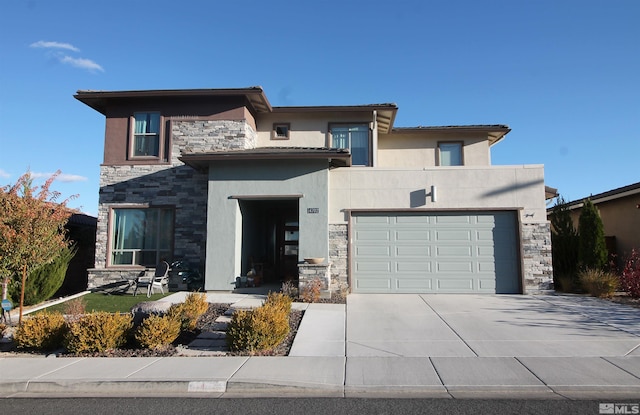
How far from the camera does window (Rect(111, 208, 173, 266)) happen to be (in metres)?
15.3

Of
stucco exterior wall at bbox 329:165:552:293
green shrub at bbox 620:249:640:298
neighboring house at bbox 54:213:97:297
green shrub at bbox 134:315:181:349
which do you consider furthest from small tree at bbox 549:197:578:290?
neighboring house at bbox 54:213:97:297

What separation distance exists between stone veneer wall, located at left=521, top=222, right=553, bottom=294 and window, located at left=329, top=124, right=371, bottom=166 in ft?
20.7

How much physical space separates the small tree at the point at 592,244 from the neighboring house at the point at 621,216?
217 cm

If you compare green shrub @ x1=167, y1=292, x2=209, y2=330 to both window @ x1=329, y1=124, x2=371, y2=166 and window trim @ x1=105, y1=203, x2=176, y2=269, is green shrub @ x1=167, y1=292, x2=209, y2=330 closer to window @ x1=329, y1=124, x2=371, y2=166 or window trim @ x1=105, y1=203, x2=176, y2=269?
window trim @ x1=105, y1=203, x2=176, y2=269

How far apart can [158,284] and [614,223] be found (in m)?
17.9

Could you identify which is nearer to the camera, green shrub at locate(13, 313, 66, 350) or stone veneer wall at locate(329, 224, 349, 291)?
green shrub at locate(13, 313, 66, 350)

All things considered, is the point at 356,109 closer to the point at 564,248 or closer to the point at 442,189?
the point at 442,189

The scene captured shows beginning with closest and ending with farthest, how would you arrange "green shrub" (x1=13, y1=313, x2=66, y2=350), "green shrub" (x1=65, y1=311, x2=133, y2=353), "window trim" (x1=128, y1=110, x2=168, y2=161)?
"green shrub" (x1=65, y1=311, x2=133, y2=353) < "green shrub" (x1=13, y1=313, x2=66, y2=350) < "window trim" (x1=128, y1=110, x2=168, y2=161)

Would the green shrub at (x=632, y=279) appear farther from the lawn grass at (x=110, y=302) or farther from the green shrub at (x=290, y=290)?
the lawn grass at (x=110, y=302)

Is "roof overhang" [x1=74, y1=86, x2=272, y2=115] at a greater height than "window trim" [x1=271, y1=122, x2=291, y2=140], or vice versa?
"roof overhang" [x1=74, y1=86, x2=272, y2=115]

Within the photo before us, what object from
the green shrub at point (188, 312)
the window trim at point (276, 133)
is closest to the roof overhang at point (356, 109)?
the window trim at point (276, 133)

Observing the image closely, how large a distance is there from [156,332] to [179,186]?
8.46 meters

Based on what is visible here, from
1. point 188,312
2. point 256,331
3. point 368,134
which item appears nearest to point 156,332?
point 188,312

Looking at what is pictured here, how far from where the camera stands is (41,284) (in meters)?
13.5
